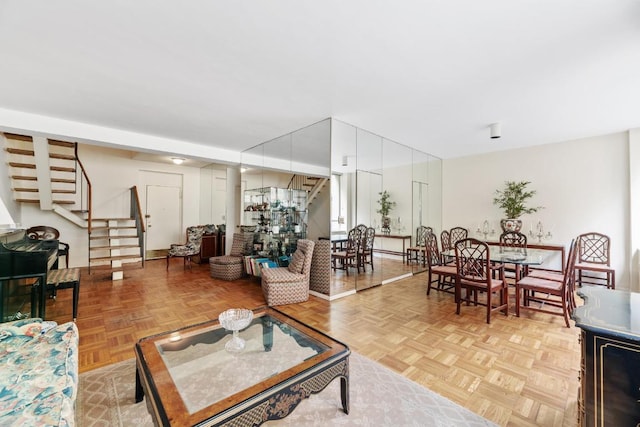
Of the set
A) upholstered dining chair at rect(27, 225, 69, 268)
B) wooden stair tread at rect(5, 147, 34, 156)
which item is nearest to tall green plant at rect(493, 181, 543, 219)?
upholstered dining chair at rect(27, 225, 69, 268)

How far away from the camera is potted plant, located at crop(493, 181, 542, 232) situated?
198 inches

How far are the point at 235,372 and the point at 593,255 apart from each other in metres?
5.86

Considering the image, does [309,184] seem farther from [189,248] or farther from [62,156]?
[62,156]

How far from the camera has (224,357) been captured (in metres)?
1.72

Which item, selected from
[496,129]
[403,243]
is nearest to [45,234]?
[403,243]

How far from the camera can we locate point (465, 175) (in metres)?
5.98

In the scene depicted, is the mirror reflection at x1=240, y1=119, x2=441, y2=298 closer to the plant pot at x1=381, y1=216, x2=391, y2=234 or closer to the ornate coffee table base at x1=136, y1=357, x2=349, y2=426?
the plant pot at x1=381, y1=216, x2=391, y2=234

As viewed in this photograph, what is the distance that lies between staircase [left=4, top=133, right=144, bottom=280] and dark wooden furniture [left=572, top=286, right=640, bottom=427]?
6.11m

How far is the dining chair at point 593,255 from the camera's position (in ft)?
13.8

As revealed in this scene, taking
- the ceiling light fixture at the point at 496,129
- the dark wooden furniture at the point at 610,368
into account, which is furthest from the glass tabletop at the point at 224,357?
the ceiling light fixture at the point at 496,129

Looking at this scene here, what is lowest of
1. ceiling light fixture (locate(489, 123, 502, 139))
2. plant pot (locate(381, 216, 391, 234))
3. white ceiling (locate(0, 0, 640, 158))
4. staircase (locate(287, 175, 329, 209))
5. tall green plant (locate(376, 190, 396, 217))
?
plant pot (locate(381, 216, 391, 234))

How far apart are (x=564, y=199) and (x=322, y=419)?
5635 mm

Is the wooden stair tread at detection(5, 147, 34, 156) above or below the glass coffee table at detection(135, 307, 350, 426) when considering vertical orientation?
above

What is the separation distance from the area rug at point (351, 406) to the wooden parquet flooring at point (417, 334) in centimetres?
14
